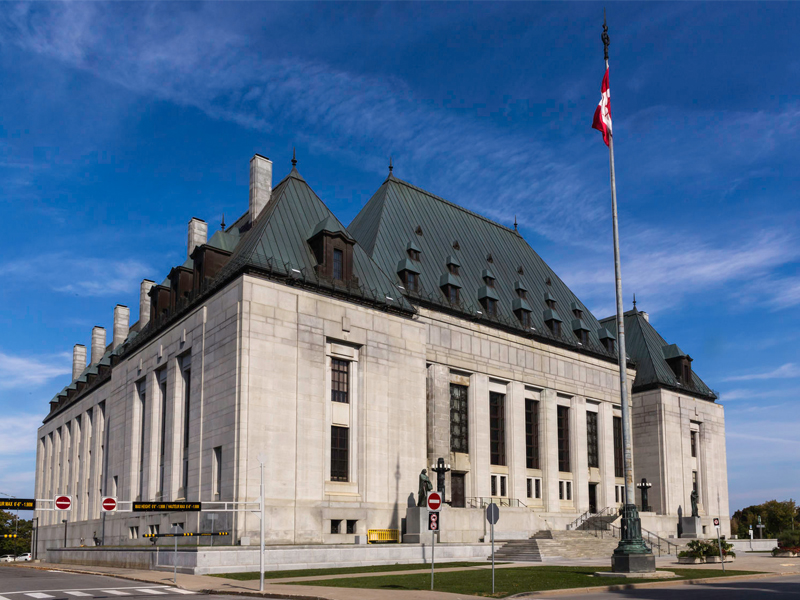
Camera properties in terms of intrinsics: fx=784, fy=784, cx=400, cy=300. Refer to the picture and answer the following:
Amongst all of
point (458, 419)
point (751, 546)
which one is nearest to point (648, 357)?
point (751, 546)

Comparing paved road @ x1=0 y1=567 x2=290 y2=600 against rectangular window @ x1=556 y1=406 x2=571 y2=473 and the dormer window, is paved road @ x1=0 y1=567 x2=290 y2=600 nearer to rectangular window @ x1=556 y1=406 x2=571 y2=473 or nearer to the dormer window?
the dormer window

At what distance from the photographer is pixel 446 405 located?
51438mm

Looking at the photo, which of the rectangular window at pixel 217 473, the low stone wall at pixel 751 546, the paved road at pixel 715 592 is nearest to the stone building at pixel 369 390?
the rectangular window at pixel 217 473

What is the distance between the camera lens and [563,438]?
60.6 m

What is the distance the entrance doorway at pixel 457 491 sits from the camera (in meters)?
51.1

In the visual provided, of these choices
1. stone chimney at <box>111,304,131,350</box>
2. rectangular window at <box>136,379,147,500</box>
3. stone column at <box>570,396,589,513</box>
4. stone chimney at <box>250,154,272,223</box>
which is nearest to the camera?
stone chimney at <box>250,154,272,223</box>

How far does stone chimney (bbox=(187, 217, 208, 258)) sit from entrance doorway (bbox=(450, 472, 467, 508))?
24.8 m

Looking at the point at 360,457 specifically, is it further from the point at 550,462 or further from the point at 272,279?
the point at 550,462

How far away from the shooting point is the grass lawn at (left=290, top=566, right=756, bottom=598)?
24.2 m

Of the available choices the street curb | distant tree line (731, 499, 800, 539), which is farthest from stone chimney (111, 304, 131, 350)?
distant tree line (731, 499, 800, 539)

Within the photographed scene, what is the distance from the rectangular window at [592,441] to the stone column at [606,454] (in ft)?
1.08

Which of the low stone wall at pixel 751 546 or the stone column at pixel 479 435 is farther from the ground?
the stone column at pixel 479 435

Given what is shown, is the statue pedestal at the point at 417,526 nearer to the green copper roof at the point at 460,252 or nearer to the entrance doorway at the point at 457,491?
the entrance doorway at the point at 457,491

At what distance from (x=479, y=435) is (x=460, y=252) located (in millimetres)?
15050
